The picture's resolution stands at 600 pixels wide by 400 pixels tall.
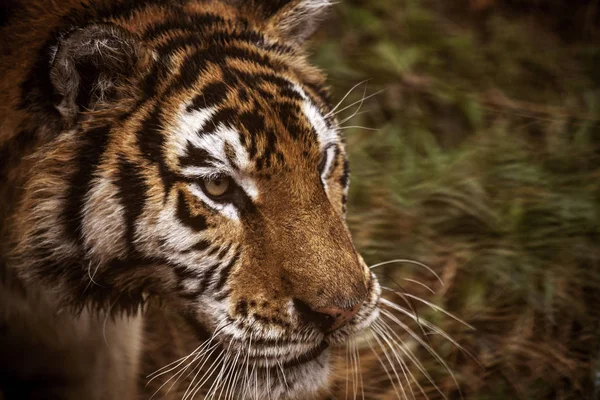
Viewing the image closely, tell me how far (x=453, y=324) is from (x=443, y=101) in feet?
5.70

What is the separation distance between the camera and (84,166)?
2129 mm

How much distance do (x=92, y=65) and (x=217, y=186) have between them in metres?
0.52

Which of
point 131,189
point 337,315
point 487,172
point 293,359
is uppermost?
point 131,189

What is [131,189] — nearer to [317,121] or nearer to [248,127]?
[248,127]

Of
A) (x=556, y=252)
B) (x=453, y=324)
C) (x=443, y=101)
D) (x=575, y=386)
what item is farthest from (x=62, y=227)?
(x=443, y=101)

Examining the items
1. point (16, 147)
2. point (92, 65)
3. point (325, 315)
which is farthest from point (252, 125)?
point (16, 147)

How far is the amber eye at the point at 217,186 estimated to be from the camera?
6.95 feet

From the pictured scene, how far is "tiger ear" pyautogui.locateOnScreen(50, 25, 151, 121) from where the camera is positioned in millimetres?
1986

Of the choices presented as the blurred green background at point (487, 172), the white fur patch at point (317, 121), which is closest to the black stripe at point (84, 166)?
the white fur patch at point (317, 121)

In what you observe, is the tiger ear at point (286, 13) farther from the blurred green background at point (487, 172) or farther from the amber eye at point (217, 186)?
the amber eye at point (217, 186)

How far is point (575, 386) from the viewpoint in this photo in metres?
2.92

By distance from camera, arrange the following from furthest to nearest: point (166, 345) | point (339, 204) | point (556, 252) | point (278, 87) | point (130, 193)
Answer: point (556, 252), point (166, 345), point (339, 204), point (278, 87), point (130, 193)

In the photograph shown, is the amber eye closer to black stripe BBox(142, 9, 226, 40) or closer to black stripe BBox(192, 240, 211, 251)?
black stripe BBox(192, 240, 211, 251)

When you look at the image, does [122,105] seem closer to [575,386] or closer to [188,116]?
[188,116]
